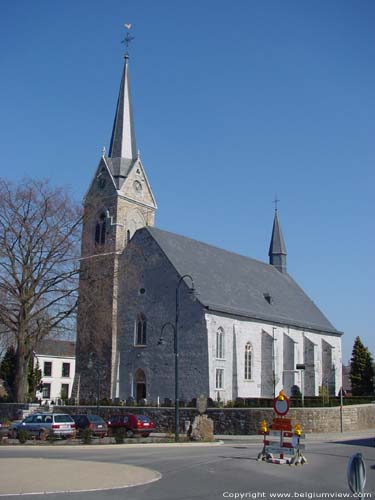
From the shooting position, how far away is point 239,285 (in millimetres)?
49219

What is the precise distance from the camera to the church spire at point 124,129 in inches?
2020

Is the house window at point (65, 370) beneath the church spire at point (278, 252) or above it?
beneath

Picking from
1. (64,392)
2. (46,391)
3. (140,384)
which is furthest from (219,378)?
(46,391)

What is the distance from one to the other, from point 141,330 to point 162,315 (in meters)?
2.46

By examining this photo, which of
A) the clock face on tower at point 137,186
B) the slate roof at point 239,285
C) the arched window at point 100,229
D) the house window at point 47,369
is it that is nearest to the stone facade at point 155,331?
the slate roof at point 239,285

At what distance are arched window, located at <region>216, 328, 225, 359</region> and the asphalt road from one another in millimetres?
17034

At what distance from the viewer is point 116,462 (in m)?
16.8

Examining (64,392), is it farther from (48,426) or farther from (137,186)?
(48,426)

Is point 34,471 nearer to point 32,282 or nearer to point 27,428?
point 27,428

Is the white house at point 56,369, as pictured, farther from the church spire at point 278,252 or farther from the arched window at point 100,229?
the church spire at point 278,252

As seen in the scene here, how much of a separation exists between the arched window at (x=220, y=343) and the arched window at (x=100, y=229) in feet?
43.1

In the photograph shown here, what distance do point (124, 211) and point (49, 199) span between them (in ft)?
42.5

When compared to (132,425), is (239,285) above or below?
above

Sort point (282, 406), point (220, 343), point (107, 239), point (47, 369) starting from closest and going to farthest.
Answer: point (282, 406) → point (220, 343) → point (107, 239) → point (47, 369)
